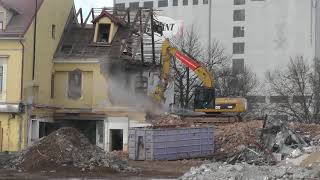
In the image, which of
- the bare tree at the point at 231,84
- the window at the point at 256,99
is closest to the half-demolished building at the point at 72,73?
the bare tree at the point at 231,84

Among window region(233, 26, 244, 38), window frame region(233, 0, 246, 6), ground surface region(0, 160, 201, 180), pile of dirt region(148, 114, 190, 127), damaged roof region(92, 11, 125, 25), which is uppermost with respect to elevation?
window frame region(233, 0, 246, 6)

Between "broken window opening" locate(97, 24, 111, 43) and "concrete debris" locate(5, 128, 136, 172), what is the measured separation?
17052mm

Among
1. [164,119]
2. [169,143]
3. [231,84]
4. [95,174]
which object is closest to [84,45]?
[164,119]

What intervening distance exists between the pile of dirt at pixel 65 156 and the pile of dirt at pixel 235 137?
882cm

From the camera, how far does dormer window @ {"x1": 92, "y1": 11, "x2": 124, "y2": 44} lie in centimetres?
4462

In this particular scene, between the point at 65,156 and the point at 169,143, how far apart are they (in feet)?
25.9

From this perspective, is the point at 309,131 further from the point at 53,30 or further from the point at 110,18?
the point at 53,30

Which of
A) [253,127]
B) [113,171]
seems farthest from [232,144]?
[113,171]

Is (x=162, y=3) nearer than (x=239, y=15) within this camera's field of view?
No

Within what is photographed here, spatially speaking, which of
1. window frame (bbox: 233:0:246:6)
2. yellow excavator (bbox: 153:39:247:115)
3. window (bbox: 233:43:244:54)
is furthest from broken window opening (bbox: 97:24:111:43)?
window frame (bbox: 233:0:246:6)

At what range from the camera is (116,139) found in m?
43.0

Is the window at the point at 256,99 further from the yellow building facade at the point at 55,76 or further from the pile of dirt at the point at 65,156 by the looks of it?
the pile of dirt at the point at 65,156

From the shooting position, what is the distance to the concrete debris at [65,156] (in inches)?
1052

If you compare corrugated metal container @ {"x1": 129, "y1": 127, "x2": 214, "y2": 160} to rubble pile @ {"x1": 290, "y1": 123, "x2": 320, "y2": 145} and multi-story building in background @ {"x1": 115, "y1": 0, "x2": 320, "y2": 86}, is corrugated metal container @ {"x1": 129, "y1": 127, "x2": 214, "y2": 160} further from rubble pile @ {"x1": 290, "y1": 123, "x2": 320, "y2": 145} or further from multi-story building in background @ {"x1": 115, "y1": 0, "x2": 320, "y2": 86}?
multi-story building in background @ {"x1": 115, "y1": 0, "x2": 320, "y2": 86}
